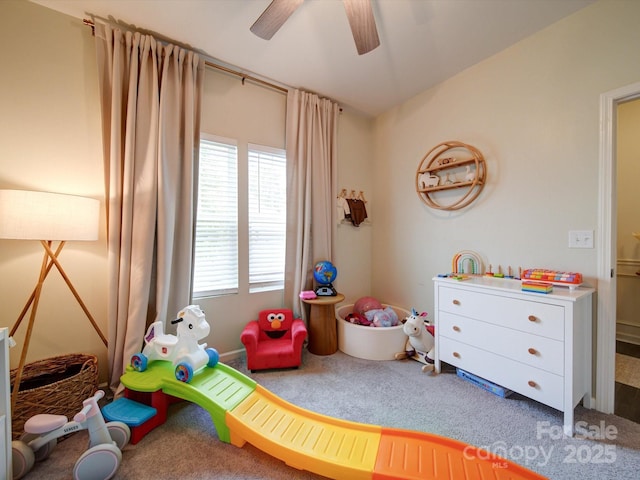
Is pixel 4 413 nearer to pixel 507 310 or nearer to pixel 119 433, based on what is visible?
pixel 119 433

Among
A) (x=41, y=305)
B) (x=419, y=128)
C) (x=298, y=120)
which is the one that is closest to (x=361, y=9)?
(x=298, y=120)

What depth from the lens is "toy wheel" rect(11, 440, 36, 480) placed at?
1.17 m

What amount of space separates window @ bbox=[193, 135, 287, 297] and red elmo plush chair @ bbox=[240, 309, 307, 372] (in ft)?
1.14

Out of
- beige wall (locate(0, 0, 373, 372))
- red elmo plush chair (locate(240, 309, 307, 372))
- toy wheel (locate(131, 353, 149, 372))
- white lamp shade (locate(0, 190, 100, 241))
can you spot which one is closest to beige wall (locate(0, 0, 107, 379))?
beige wall (locate(0, 0, 373, 372))

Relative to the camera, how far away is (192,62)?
2.11 m

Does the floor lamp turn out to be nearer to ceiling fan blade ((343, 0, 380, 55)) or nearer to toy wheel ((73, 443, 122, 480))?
toy wheel ((73, 443, 122, 480))

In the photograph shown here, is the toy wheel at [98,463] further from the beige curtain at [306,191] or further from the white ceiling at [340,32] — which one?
the white ceiling at [340,32]

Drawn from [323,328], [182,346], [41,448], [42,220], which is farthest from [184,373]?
[323,328]

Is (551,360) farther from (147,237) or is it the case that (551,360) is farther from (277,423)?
(147,237)

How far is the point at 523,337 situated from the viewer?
1635 millimetres

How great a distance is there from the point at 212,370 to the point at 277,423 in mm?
646

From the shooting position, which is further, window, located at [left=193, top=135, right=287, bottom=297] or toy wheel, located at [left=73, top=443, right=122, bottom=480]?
window, located at [left=193, top=135, right=287, bottom=297]

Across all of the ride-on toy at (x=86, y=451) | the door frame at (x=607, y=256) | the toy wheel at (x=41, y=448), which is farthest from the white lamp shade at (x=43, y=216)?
the door frame at (x=607, y=256)

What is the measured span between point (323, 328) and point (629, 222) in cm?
360
